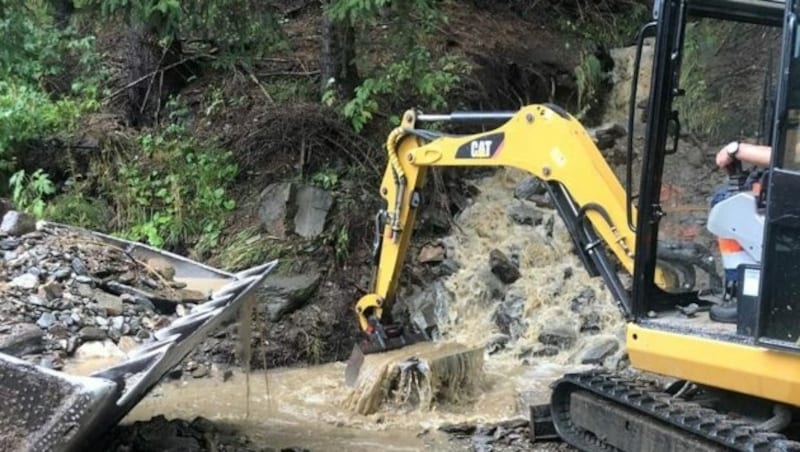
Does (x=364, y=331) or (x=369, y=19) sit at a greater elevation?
(x=369, y=19)

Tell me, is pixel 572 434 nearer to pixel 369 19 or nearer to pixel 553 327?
pixel 553 327

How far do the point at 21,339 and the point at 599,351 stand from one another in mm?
4679

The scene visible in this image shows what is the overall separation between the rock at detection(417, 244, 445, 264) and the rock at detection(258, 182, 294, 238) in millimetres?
1272

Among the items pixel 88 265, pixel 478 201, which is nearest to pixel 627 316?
pixel 88 265

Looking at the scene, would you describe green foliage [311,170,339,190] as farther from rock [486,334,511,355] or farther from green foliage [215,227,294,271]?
rock [486,334,511,355]

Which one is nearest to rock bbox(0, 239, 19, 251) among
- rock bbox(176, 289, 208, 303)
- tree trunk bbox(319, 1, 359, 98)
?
rock bbox(176, 289, 208, 303)

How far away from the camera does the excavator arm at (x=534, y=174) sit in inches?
200

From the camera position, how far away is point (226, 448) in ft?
18.4

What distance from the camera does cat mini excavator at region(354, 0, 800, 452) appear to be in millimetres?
3891

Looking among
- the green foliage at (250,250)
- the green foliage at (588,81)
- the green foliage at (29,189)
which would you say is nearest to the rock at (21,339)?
the green foliage at (250,250)

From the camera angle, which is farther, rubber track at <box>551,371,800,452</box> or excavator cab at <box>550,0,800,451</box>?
rubber track at <box>551,371,800,452</box>

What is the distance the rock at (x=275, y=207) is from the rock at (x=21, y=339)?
4102mm

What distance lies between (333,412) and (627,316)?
2.63 meters

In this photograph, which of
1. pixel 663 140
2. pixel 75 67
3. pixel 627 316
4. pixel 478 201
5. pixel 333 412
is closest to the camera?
pixel 663 140
